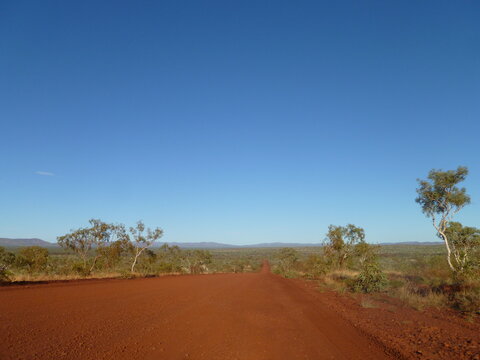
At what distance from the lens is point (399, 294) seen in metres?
13.7

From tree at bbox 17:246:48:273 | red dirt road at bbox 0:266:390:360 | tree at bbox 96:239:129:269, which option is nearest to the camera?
red dirt road at bbox 0:266:390:360

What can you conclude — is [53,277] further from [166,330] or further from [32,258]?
[166,330]

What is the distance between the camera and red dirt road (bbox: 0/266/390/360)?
5590 millimetres

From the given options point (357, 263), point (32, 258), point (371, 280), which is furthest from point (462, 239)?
point (32, 258)

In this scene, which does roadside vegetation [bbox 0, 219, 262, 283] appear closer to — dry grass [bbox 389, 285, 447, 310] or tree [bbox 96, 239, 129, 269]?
tree [bbox 96, 239, 129, 269]

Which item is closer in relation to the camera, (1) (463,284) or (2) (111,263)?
(1) (463,284)

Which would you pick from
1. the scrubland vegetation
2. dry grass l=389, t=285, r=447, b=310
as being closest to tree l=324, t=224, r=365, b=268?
the scrubland vegetation

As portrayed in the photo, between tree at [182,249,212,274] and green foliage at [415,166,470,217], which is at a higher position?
green foliage at [415,166,470,217]

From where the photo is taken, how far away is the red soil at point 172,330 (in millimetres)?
5609

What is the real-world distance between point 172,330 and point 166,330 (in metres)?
0.14

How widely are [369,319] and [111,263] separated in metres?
23.7

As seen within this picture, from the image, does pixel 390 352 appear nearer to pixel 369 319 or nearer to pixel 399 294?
pixel 369 319

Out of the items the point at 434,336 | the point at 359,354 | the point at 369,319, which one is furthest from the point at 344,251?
the point at 359,354

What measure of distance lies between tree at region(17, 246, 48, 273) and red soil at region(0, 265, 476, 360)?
14.4 metres
